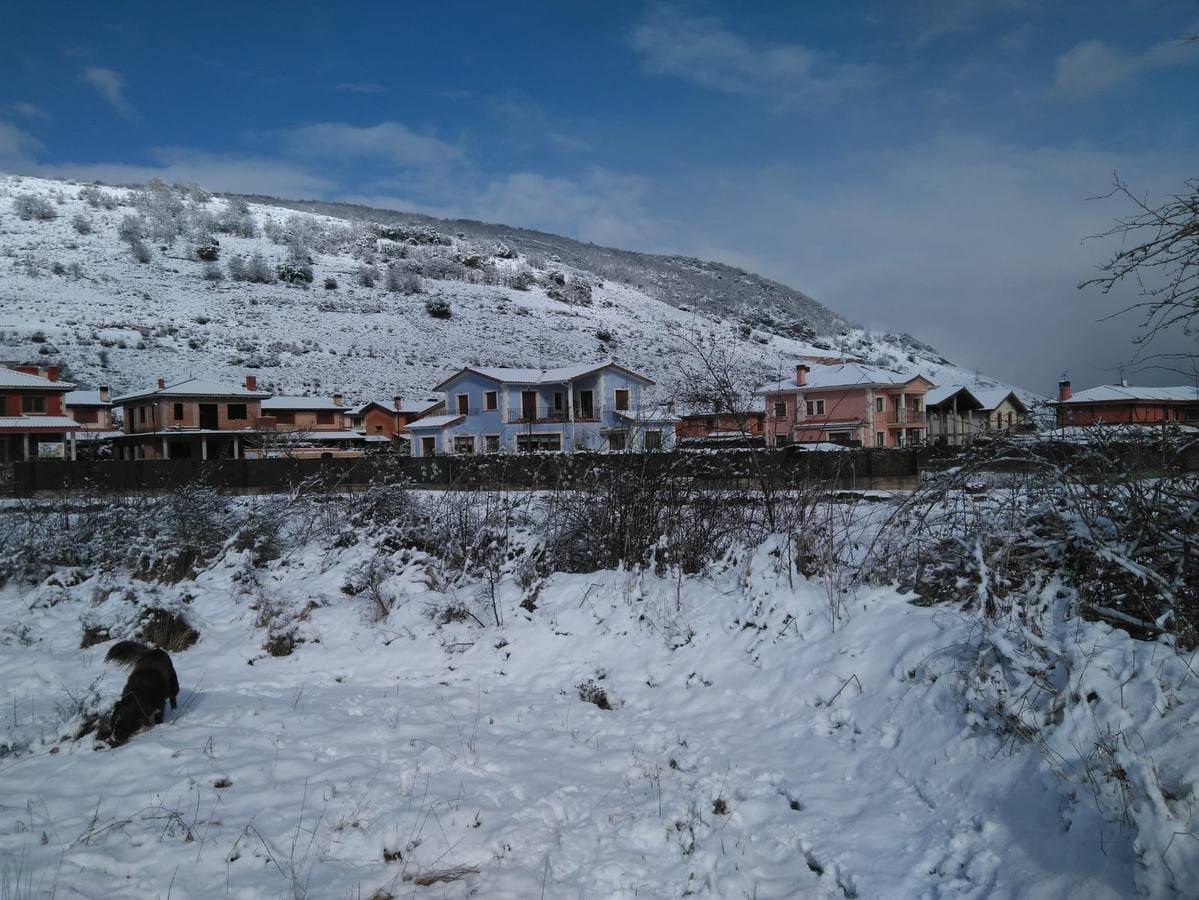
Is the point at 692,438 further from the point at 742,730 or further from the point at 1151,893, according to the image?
the point at 1151,893

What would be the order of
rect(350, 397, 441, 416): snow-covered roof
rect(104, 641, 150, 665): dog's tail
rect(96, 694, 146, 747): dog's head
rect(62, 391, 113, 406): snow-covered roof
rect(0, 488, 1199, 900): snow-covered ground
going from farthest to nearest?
rect(350, 397, 441, 416): snow-covered roof
rect(62, 391, 113, 406): snow-covered roof
rect(104, 641, 150, 665): dog's tail
rect(96, 694, 146, 747): dog's head
rect(0, 488, 1199, 900): snow-covered ground

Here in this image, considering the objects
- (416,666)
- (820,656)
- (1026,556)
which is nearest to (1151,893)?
(1026,556)

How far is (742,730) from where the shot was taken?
5.68 metres

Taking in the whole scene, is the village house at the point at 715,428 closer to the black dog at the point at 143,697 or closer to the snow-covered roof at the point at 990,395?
the black dog at the point at 143,697

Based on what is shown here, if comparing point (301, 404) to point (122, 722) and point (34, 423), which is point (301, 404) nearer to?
point (34, 423)

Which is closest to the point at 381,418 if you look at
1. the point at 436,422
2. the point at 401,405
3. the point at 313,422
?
the point at 401,405

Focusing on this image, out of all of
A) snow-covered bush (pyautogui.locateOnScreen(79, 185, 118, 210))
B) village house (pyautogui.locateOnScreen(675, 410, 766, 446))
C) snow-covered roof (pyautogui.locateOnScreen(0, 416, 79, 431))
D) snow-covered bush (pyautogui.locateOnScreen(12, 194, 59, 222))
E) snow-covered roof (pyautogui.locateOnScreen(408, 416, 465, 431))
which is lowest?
village house (pyautogui.locateOnScreen(675, 410, 766, 446))

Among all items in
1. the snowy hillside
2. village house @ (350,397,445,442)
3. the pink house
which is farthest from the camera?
the snowy hillside

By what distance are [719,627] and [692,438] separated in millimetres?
3297

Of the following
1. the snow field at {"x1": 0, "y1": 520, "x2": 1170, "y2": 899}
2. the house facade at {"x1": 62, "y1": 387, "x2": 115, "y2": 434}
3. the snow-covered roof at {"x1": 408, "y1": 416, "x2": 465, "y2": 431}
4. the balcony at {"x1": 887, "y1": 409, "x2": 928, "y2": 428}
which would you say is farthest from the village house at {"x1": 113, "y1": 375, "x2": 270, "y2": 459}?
the snow field at {"x1": 0, "y1": 520, "x2": 1170, "y2": 899}

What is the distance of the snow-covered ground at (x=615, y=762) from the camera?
3.69 metres

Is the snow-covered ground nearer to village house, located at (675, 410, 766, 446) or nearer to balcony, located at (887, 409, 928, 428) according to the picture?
village house, located at (675, 410, 766, 446)

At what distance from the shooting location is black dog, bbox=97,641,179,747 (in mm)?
5355

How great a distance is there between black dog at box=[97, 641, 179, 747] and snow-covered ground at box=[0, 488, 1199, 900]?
5.8 inches
